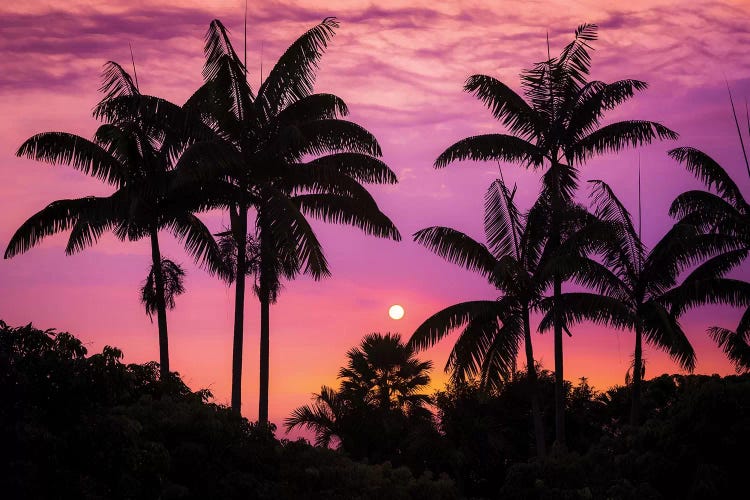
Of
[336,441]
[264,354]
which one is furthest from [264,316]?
[336,441]

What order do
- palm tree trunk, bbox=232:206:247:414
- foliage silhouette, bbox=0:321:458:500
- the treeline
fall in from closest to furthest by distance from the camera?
1. foliage silhouette, bbox=0:321:458:500
2. the treeline
3. palm tree trunk, bbox=232:206:247:414

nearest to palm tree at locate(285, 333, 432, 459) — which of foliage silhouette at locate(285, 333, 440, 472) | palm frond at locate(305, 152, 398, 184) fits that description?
foliage silhouette at locate(285, 333, 440, 472)

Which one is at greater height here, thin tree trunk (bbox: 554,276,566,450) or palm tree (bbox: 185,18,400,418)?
Result: palm tree (bbox: 185,18,400,418)

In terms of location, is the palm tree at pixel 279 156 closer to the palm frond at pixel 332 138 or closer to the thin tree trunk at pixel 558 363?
the palm frond at pixel 332 138

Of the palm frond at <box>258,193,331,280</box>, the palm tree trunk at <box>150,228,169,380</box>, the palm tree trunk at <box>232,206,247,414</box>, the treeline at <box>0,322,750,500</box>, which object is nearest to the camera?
the treeline at <box>0,322,750,500</box>

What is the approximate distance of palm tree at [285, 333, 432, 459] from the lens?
4144 cm

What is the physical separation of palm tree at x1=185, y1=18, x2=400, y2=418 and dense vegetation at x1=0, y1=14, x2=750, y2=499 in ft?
0.20

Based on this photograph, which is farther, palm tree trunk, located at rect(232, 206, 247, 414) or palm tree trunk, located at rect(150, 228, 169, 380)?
palm tree trunk, located at rect(150, 228, 169, 380)

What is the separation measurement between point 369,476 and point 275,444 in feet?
9.41

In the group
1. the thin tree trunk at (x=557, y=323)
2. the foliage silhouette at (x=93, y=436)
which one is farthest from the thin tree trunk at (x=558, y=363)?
the foliage silhouette at (x=93, y=436)

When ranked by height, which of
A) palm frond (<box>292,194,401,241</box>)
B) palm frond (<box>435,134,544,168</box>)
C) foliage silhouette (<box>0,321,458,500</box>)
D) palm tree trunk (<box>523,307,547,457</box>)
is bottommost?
foliage silhouette (<box>0,321,458,500</box>)

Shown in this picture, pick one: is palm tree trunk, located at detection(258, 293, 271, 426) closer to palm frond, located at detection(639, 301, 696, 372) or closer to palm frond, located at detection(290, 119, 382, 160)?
palm frond, located at detection(290, 119, 382, 160)

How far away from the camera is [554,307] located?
35.3 metres

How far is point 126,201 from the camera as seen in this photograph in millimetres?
35562
